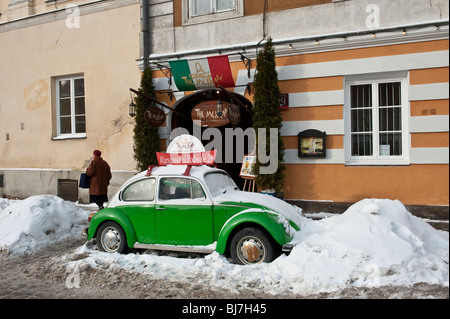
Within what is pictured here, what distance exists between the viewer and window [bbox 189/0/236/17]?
10148 mm

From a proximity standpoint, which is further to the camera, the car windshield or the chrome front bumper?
the car windshield

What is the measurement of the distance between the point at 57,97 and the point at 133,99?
3308mm

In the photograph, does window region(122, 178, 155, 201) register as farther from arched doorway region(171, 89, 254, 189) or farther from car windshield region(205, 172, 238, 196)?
arched doorway region(171, 89, 254, 189)

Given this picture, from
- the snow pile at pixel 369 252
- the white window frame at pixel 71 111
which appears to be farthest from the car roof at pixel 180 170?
the white window frame at pixel 71 111

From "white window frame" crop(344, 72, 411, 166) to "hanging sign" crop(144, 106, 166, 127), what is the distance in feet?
15.8

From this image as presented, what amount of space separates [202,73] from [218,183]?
14.2 ft

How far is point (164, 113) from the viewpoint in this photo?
1061 cm

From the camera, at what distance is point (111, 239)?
6422mm

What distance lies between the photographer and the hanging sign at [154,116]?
393 inches

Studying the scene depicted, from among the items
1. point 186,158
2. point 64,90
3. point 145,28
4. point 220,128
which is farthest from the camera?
point 64,90

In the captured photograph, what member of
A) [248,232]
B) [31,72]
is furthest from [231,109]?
[31,72]

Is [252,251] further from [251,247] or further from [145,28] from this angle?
[145,28]

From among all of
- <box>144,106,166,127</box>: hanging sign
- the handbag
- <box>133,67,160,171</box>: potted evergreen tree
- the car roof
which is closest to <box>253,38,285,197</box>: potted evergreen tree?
the car roof

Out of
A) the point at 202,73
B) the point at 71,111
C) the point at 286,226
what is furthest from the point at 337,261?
the point at 71,111
